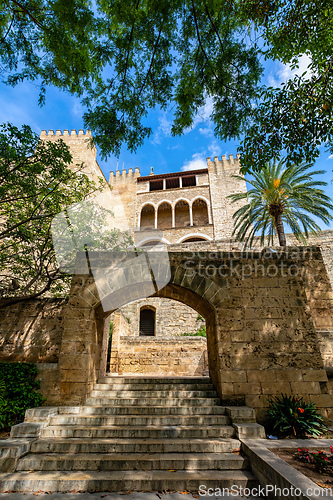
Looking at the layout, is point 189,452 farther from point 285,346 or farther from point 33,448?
point 285,346

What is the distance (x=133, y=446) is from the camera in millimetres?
3668

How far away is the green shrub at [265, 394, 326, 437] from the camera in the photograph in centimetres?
404

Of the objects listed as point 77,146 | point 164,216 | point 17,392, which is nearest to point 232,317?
point 17,392

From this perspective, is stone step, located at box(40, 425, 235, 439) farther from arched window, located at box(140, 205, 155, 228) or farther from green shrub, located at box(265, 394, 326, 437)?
arched window, located at box(140, 205, 155, 228)

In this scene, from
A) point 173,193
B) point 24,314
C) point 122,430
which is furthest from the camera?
point 173,193

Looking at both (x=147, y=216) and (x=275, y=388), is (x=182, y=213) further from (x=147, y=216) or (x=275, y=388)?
(x=275, y=388)

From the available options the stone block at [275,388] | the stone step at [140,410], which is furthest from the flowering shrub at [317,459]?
the stone step at [140,410]

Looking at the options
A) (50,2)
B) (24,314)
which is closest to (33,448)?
(24,314)

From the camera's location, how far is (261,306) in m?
5.20

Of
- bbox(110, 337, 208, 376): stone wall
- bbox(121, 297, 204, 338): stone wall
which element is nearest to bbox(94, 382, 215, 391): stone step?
bbox(110, 337, 208, 376): stone wall

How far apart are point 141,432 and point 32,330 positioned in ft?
10.2

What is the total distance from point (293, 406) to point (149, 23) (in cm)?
679

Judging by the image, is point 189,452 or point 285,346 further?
point 285,346

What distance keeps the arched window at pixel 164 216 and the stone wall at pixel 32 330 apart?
68.6ft
